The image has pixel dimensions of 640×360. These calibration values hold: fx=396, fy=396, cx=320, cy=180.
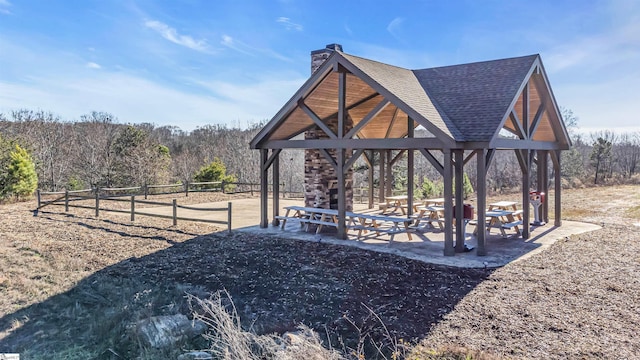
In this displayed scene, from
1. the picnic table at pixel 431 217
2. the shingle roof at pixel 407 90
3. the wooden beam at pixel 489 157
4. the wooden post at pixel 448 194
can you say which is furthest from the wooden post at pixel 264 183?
the wooden beam at pixel 489 157

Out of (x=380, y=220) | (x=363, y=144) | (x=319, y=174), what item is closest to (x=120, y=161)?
(x=319, y=174)

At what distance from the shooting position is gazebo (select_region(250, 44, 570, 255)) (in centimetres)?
843

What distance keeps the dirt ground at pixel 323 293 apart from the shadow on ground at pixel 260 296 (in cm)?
3

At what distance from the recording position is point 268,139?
11406 mm

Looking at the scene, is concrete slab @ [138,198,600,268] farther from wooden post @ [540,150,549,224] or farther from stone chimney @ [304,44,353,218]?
stone chimney @ [304,44,353,218]

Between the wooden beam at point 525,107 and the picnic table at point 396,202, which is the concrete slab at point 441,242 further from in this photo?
the wooden beam at point 525,107

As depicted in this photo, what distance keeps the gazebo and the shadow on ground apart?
1.79 metres

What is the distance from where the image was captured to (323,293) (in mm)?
6652

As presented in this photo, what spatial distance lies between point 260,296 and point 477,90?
24.8 ft

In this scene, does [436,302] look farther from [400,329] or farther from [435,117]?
[435,117]

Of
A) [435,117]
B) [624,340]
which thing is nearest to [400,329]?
[624,340]

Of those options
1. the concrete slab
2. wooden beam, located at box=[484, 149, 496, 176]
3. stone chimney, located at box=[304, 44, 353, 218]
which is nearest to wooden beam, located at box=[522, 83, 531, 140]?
wooden beam, located at box=[484, 149, 496, 176]

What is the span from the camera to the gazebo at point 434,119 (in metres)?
8.43

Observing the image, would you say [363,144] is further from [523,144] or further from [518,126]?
[523,144]
